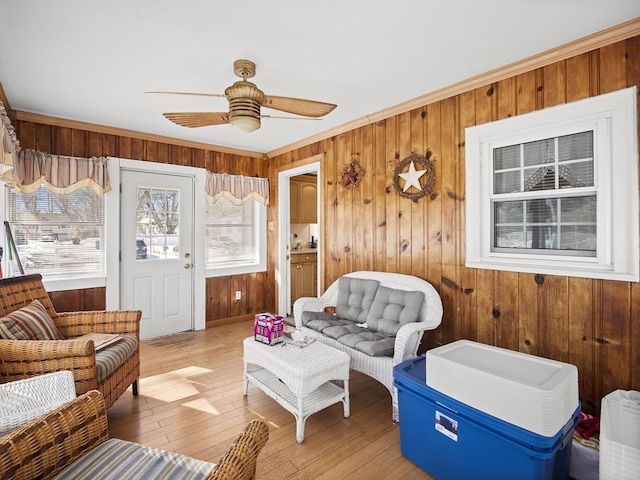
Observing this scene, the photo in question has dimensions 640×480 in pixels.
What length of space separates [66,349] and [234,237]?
123 inches

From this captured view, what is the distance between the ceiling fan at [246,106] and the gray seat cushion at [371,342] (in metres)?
1.69

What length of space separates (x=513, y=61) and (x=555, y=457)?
97.5 inches

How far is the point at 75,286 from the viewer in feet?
12.2

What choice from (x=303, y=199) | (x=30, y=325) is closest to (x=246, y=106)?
(x=30, y=325)

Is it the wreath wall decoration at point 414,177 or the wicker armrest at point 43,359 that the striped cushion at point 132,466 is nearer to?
the wicker armrest at point 43,359

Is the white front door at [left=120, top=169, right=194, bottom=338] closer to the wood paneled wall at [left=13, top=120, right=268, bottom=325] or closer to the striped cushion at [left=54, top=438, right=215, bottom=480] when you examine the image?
the wood paneled wall at [left=13, top=120, right=268, bottom=325]

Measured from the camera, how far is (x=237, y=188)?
16.1ft

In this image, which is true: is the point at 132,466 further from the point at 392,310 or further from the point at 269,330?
the point at 392,310

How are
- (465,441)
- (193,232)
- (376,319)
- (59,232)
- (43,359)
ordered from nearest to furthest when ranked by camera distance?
(465,441) < (43,359) < (376,319) < (59,232) < (193,232)

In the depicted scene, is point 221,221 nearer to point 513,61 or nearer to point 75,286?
point 75,286

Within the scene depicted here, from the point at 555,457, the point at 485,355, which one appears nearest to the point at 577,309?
the point at 485,355

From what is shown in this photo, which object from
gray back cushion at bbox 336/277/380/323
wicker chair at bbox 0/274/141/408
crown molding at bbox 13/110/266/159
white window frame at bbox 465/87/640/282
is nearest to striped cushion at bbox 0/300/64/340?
wicker chair at bbox 0/274/141/408

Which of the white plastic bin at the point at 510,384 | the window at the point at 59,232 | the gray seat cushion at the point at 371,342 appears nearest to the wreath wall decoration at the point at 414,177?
the gray seat cushion at the point at 371,342

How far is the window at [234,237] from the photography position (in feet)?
15.7
